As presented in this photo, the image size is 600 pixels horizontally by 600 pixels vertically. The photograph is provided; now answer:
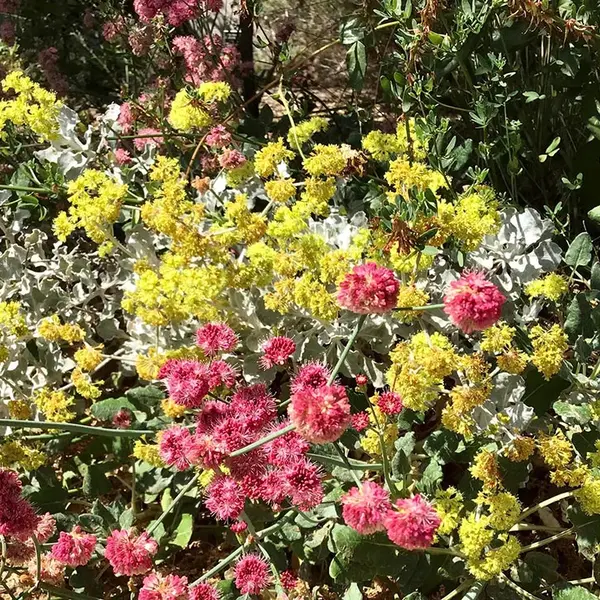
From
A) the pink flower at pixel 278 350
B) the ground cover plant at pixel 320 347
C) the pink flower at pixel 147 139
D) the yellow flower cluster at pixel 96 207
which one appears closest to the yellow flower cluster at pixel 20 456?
the ground cover plant at pixel 320 347

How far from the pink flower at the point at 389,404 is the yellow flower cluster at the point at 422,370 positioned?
0.08 ft

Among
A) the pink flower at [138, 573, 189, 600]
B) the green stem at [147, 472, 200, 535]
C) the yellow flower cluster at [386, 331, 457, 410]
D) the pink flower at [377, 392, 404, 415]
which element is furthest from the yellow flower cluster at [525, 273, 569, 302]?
the pink flower at [138, 573, 189, 600]

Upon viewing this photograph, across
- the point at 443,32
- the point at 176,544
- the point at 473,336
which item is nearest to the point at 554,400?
the point at 473,336

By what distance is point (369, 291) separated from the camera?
1.41m

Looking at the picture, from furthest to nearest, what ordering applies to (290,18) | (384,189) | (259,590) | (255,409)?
(290,18) → (384,189) → (259,590) → (255,409)

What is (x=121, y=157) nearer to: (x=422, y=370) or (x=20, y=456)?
(x=20, y=456)

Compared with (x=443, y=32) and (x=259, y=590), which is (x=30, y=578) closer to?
(x=259, y=590)

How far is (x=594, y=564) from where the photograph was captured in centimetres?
183

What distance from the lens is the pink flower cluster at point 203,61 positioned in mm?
2693

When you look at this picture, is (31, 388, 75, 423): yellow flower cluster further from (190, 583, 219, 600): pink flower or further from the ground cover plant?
(190, 583, 219, 600): pink flower

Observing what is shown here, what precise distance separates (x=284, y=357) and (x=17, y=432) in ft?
2.76

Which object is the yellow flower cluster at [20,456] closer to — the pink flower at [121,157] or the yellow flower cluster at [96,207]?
the yellow flower cluster at [96,207]

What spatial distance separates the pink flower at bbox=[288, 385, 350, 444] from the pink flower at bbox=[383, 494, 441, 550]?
19 cm

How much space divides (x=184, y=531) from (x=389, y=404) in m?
0.76
